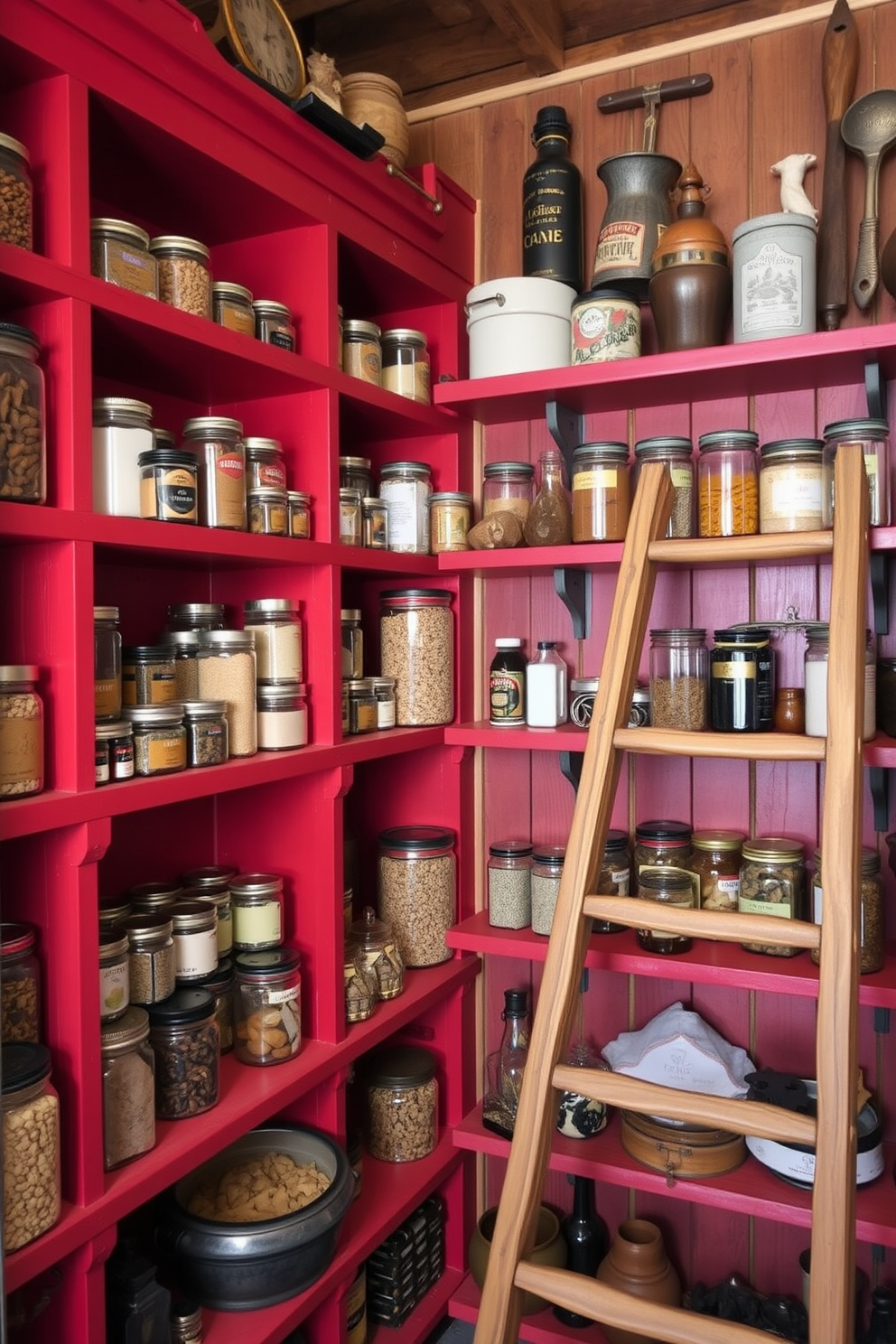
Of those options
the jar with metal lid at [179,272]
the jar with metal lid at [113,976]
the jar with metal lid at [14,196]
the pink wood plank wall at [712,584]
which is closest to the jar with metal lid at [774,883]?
the pink wood plank wall at [712,584]

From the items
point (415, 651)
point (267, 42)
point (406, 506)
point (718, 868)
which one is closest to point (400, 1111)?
point (718, 868)

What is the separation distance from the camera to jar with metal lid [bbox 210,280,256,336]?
143 centimetres

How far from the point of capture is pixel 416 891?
6.22 ft

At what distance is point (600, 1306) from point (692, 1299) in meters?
0.72

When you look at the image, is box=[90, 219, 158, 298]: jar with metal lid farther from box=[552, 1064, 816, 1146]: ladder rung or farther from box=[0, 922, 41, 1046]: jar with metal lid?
box=[552, 1064, 816, 1146]: ladder rung

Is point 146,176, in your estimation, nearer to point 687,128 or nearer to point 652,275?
point 652,275

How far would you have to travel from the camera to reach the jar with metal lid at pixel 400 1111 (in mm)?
1852

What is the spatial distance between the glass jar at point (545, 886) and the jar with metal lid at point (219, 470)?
832 mm

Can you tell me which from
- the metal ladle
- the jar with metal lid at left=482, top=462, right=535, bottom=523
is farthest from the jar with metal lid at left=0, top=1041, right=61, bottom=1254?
the metal ladle

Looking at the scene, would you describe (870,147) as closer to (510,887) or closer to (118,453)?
(118,453)

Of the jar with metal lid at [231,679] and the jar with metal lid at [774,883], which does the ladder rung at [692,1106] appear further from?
the jar with metal lid at [231,679]

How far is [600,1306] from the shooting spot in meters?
1.18

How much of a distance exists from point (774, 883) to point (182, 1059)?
0.95 meters

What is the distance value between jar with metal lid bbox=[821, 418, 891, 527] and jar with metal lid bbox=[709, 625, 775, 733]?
0.22m
